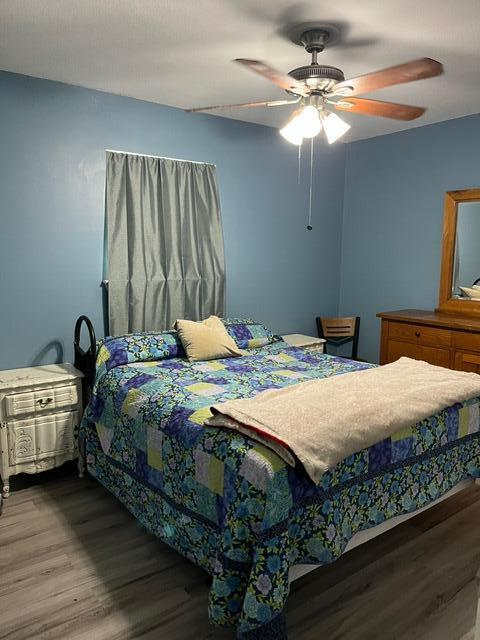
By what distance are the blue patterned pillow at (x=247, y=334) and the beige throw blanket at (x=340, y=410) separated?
43.8 inches

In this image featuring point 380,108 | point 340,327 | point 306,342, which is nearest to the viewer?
point 380,108

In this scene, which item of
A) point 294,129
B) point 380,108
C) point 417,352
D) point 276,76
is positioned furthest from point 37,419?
point 417,352

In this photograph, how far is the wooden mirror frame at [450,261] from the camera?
3924 mm

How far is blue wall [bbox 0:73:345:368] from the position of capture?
3105 millimetres

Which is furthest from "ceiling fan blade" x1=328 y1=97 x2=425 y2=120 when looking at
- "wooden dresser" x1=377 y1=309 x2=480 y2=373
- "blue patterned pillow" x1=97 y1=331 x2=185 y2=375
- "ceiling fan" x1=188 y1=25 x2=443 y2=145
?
"blue patterned pillow" x1=97 y1=331 x2=185 y2=375

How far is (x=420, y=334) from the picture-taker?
379 centimetres

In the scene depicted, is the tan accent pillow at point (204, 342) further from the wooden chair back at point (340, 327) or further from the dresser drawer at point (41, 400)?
the wooden chair back at point (340, 327)

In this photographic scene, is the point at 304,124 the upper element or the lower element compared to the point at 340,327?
upper

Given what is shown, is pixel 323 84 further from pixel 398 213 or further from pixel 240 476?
pixel 398 213

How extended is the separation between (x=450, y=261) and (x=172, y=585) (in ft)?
10.4

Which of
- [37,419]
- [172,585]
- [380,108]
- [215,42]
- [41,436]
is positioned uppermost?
[215,42]

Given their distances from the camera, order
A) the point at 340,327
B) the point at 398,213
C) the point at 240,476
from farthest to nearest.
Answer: the point at 340,327, the point at 398,213, the point at 240,476

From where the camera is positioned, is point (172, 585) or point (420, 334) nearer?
point (172, 585)

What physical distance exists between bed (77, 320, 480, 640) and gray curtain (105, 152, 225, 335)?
0.51m
